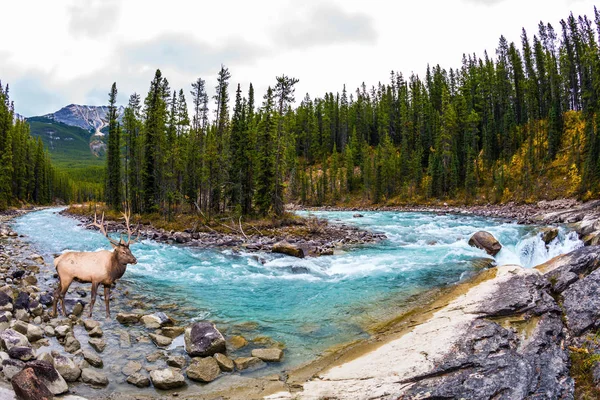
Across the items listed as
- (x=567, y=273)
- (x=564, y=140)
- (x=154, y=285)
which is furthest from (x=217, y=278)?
(x=564, y=140)

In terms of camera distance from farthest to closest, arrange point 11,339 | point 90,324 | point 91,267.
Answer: point 91,267 → point 90,324 → point 11,339

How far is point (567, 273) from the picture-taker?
381 inches

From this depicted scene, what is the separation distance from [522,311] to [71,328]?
11.7 meters

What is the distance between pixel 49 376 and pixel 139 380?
161 cm

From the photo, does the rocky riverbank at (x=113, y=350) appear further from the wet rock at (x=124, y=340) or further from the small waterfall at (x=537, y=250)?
the small waterfall at (x=537, y=250)

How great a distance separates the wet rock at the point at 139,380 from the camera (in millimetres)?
6855

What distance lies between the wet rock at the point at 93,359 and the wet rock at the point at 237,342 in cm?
299

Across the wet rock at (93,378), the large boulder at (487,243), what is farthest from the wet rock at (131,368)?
the large boulder at (487,243)

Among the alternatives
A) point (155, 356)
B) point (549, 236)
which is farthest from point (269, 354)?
point (549, 236)

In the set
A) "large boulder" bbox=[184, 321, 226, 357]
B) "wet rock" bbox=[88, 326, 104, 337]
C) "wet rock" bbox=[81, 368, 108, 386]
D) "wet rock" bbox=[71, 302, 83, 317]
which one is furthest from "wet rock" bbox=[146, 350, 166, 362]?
"wet rock" bbox=[71, 302, 83, 317]

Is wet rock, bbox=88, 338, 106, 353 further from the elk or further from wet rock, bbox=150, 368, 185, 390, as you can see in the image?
wet rock, bbox=150, 368, 185, 390

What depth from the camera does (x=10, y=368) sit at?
19.5ft

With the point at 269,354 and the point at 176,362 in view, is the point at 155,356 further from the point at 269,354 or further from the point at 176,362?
the point at 269,354

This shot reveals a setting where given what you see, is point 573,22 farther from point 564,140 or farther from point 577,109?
point 564,140
